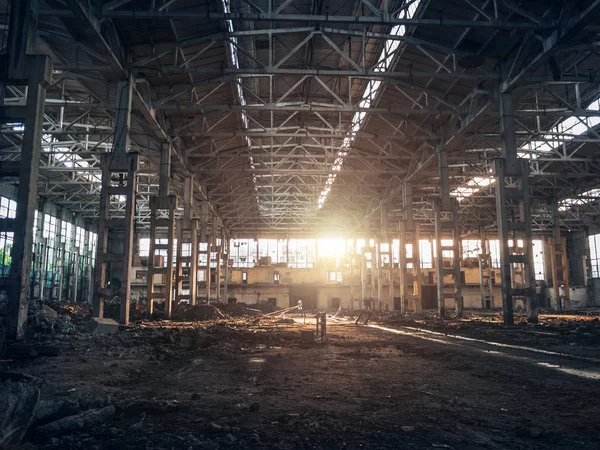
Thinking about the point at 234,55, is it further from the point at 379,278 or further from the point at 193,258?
the point at 379,278

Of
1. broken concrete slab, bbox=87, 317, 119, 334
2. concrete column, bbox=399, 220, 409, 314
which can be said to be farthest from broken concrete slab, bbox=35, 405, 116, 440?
concrete column, bbox=399, 220, 409, 314

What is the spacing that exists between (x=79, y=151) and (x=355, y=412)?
82.4 feet

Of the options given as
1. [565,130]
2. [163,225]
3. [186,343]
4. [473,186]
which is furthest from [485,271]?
[186,343]

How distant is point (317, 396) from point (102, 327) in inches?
365

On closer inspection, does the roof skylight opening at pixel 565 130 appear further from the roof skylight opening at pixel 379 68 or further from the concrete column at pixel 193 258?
the concrete column at pixel 193 258

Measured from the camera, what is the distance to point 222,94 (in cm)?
2080

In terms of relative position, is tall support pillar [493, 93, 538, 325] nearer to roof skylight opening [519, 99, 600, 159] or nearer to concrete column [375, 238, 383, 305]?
roof skylight opening [519, 99, 600, 159]

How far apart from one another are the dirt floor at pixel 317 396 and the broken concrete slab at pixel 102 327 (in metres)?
1.41

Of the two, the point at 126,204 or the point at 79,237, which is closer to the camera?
the point at 126,204

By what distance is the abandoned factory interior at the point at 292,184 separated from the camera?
14.5 feet

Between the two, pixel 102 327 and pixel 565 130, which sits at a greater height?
pixel 565 130

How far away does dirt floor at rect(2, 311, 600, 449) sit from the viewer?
3.86 m

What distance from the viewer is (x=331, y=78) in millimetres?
20406

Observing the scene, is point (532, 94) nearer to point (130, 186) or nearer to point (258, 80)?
point (258, 80)
